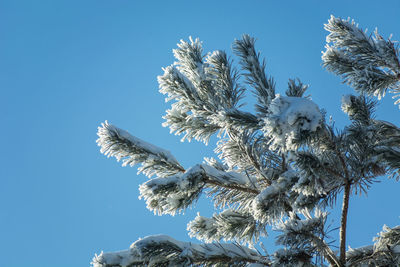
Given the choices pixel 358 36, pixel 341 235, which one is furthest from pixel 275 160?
pixel 358 36

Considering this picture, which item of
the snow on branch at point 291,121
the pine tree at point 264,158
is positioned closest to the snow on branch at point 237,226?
the pine tree at point 264,158

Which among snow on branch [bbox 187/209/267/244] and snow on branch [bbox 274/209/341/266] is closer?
snow on branch [bbox 274/209/341/266]

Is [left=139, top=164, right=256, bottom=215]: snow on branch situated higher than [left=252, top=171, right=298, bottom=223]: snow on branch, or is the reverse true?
[left=139, top=164, right=256, bottom=215]: snow on branch

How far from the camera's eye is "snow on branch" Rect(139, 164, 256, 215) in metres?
3.25

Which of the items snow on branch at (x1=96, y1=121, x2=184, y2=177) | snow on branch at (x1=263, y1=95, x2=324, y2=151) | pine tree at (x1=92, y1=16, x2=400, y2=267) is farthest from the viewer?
snow on branch at (x1=96, y1=121, x2=184, y2=177)

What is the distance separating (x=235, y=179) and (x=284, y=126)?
64.4 inches

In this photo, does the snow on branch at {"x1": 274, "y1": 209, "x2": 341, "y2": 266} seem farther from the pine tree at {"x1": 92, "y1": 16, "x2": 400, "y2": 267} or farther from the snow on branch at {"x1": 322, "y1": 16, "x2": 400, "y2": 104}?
the snow on branch at {"x1": 322, "y1": 16, "x2": 400, "y2": 104}

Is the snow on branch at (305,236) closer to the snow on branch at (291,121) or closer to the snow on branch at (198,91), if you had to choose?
the snow on branch at (291,121)

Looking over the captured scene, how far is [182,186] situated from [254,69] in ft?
4.76

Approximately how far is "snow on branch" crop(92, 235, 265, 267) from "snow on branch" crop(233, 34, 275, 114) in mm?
1438

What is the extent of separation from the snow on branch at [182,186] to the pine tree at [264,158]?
10mm

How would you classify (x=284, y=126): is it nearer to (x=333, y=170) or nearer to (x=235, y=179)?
(x=333, y=170)

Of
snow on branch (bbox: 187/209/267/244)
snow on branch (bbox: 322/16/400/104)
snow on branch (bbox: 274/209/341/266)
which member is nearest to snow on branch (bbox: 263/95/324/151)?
snow on branch (bbox: 274/209/341/266)

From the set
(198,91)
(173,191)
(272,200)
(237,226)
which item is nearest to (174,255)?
(173,191)
